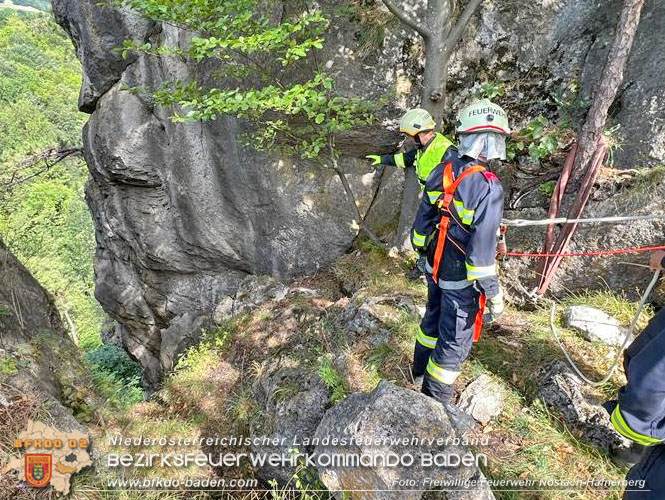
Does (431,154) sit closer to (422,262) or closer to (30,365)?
(422,262)

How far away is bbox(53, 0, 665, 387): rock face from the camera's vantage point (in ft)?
15.7

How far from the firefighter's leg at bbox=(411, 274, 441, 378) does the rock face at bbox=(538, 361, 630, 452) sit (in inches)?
44.3

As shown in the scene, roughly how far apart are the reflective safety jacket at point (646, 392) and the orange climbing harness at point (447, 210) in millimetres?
1196

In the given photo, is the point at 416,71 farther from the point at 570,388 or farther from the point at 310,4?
the point at 570,388

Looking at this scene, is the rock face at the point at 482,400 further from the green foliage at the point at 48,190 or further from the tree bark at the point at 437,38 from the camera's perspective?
the green foliage at the point at 48,190

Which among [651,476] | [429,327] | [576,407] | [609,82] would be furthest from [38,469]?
[609,82]

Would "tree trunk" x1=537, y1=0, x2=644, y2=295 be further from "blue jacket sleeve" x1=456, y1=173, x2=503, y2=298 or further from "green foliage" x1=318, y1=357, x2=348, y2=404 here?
"green foliage" x1=318, y1=357, x2=348, y2=404

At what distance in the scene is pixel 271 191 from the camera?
6.79 metres

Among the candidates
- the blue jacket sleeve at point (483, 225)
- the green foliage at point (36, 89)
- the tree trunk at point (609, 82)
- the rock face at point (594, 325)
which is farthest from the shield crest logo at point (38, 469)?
the green foliage at point (36, 89)

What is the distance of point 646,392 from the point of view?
1.89 meters

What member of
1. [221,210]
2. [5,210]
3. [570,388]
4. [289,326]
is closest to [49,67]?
[5,210]

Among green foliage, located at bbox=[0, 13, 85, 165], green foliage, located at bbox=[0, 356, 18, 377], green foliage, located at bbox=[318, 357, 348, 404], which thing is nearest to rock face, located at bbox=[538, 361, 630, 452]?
green foliage, located at bbox=[318, 357, 348, 404]

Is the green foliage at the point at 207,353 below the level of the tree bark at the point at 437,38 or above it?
below

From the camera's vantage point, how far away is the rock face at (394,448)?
2562 mm
